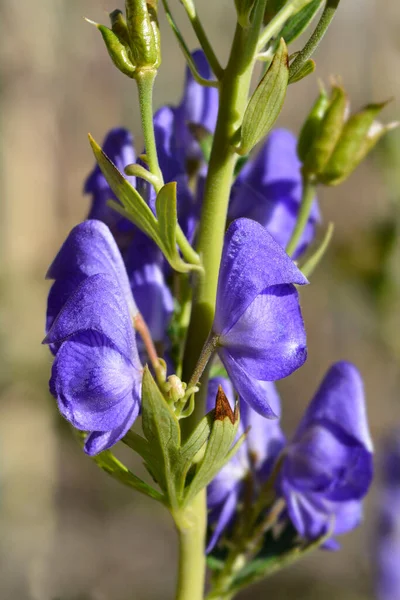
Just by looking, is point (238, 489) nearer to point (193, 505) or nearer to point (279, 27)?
point (193, 505)

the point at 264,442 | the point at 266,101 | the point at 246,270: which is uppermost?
the point at 266,101

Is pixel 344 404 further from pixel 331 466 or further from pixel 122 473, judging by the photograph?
pixel 122 473

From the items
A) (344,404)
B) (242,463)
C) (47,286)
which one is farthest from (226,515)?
(47,286)

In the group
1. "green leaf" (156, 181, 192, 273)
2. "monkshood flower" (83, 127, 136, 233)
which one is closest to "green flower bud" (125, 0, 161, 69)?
"green leaf" (156, 181, 192, 273)

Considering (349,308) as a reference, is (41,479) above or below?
below

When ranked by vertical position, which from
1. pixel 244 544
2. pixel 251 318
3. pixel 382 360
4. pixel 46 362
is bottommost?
pixel 46 362

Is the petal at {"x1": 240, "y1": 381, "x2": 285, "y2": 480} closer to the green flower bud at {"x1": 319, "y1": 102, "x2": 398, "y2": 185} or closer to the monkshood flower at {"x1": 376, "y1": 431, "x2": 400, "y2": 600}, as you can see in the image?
the green flower bud at {"x1": 319, "y1": 102, "x2": 398, "y2": 185}

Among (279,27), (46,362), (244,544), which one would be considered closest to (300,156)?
(279,27)
